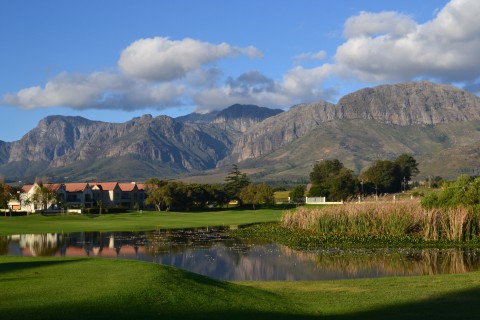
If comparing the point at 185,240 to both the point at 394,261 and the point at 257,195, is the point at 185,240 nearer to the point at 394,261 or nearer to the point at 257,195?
the point at 394,261

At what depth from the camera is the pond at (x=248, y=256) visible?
105 feet

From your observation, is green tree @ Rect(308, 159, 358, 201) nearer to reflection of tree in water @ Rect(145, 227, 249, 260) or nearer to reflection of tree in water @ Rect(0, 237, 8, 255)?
reflection of tree in water @ Rect(145, 227, 249, 260)

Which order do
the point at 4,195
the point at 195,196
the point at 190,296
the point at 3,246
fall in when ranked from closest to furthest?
1. the point at 190,296
2. the point at 3,246
3. the point at 4,195
4. the point at 195,196

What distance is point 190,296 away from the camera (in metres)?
18.5

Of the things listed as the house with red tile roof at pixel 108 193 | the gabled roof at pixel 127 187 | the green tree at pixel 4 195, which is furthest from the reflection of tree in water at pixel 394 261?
the gabled roof at pixel 127 187

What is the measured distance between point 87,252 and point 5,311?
28.3 m

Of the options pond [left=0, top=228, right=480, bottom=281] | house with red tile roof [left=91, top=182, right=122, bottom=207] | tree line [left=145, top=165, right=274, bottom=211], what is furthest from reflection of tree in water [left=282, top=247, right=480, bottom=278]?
house with red tile roof [left=91, top=182, right=122, bottom=207]

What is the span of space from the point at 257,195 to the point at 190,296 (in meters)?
103

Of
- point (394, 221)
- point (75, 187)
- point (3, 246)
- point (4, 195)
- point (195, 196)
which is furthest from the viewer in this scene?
point (75, 187)

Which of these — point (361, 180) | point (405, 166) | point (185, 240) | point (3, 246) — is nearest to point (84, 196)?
point (361, 180)

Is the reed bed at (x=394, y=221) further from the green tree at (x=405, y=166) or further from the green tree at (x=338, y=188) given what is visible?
the green tree at (x=405, y=166)

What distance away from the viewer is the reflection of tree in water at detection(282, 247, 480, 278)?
105ft

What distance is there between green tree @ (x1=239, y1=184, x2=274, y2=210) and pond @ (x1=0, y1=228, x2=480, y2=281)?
6569cm

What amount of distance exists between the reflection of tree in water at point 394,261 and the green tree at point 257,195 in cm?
7793
